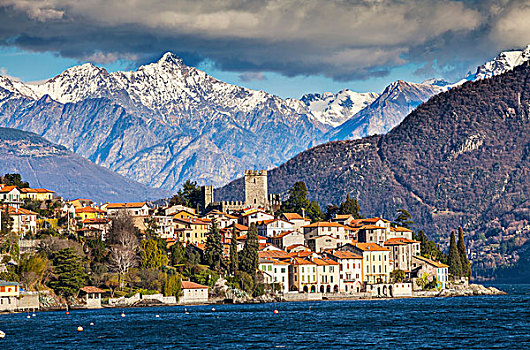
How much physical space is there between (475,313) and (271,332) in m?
33.7

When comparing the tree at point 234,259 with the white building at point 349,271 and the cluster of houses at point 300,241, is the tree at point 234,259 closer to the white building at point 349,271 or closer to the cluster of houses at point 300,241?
the cluster of houses at point 300,241

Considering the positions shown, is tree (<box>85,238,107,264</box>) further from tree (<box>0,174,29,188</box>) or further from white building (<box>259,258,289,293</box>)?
tree (<box>0,174,29,188</box>)

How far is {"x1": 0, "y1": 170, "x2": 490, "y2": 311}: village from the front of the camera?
13750 centimetres

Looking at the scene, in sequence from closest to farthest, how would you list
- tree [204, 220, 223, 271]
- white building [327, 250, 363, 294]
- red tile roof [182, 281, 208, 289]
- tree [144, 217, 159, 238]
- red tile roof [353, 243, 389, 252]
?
red tile roof [182, 281, 208, 289], tree [204, 220, 223, 271], tree [144, 217, 159, 238], white building [327, 250, 363, 294], red tile roof [353, 243, 389, 252]

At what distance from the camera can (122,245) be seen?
14788 centimetres

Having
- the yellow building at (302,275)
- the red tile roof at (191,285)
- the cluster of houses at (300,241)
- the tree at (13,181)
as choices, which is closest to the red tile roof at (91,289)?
the red tile roof at (191,285)

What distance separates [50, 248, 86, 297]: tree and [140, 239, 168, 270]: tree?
1218 centimetres

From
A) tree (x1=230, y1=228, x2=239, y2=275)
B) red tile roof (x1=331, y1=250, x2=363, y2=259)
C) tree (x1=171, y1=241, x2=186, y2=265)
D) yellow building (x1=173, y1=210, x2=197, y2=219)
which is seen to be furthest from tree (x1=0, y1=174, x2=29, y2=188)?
red tile roof (x1=331, y1=250, x2=363, y2=259)

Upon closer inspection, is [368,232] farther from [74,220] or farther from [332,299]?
[74,220]

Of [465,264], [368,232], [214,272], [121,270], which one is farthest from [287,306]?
[465,264]

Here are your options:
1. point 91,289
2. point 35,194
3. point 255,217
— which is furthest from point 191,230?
point 91,289

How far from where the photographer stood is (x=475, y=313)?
118562 mm

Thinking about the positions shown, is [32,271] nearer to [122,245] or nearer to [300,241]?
[122,245]

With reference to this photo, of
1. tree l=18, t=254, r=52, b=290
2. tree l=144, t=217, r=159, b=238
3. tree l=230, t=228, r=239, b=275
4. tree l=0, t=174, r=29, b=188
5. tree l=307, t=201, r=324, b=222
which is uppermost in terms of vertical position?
tree l=0, t=174, r=29, b=188
